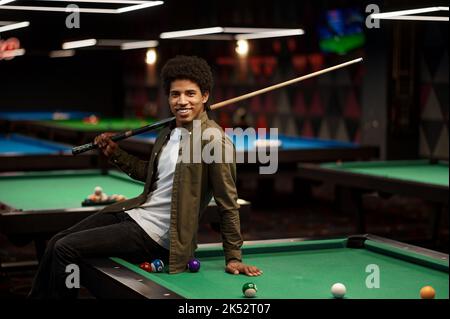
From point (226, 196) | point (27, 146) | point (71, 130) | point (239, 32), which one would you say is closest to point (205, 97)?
point (226, 196)

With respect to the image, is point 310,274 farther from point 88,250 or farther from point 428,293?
point 88,250

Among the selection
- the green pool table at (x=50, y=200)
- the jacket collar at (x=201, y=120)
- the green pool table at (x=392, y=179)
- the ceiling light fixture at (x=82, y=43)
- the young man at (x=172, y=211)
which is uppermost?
the ceiling light fixture at (x=82, y=43)

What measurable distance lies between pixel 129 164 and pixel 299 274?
3.20ft

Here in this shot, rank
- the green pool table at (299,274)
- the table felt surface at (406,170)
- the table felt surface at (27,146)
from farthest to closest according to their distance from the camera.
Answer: the table felt surface at (27,146), the table felt surface at (406,170), the green pool table at (299,274)

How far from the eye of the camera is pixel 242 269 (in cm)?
298

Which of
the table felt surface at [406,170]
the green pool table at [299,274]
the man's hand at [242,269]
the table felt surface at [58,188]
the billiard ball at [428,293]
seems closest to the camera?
the billiard ball at [428,293]

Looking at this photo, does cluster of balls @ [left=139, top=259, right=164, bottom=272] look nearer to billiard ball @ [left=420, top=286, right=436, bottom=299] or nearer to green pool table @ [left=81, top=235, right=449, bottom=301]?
green pool table @ [left=81, top=235, right=449, bottom=301]

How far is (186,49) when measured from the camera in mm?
13984

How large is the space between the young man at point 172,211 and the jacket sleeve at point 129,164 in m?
Result: 0.19

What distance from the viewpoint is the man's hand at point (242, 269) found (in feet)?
9.71

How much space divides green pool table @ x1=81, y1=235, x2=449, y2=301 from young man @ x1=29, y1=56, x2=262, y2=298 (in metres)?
0.08

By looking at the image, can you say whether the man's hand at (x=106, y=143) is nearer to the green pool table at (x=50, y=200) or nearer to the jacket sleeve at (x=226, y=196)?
the jacket sleeve at (x=226, y=196)

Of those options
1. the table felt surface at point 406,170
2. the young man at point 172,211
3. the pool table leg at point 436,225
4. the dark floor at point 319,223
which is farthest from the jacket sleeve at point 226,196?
the pool table leg at point 436,225

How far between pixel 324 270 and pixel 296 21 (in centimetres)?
965
